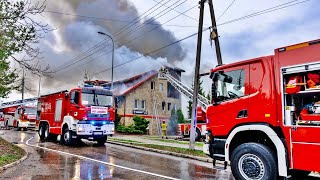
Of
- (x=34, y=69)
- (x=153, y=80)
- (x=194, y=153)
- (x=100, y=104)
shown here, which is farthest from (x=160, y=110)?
(x=34, y=69)

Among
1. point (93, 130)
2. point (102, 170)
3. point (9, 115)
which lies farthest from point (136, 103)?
point (102, 170)

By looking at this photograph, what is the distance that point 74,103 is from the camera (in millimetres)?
16641

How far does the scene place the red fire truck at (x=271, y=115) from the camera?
6320 millimetres

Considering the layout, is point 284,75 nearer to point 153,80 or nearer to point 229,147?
point 229,147

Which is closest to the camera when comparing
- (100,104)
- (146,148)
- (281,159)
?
(281,159)

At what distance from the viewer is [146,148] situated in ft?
52.1

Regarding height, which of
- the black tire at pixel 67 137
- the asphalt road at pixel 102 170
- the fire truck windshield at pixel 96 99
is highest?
the fire truck windshield at pixel 96 99

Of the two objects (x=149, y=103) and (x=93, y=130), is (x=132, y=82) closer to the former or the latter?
(x=149, y=103)

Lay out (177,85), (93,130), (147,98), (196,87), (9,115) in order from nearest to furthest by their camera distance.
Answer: (196,87) < (93,130) < (177,85) < (147,98) < (9,115)

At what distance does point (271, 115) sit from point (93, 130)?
11.7 metres

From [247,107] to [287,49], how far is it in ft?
5.42

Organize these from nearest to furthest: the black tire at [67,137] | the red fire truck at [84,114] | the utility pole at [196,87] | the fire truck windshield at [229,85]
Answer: the fire truck windshield at [229,85] → the utility pole at [196,87] → the red fire truck at [84,114] → the black tire at [67,137]

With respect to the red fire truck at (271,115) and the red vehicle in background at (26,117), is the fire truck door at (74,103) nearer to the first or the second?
the red fire truck at (271,115)

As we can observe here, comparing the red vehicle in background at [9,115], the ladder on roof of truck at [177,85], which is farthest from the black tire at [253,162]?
the red vehicle in background at [9,115]
